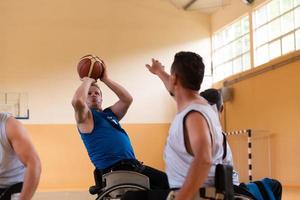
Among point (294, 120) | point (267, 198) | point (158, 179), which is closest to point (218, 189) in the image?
point (267, 198)

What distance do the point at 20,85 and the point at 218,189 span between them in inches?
365

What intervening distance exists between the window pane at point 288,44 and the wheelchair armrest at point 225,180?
6897mm

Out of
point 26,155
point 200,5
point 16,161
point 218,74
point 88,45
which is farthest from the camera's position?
point 200,5

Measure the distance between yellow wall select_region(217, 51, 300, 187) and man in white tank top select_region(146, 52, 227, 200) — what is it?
649 centimetres

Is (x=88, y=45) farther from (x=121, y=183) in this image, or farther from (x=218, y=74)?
(x=121, y=183)

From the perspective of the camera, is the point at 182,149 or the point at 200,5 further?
the point at 200,5

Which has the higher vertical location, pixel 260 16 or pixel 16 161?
pixel 260 16

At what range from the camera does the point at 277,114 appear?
8.71 m

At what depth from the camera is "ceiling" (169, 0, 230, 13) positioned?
11.2 meters

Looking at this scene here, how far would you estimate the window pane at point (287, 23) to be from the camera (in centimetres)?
844

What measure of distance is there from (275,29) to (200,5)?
2.99 meters

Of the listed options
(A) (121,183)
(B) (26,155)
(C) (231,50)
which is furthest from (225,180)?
(C) (231,50)

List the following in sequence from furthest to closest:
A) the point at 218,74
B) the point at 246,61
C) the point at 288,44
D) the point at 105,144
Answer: the point at 218,74, the point at 246,61, the point at 288,44, the point at 105,144

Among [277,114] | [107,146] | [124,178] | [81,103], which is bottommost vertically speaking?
[124,178]
